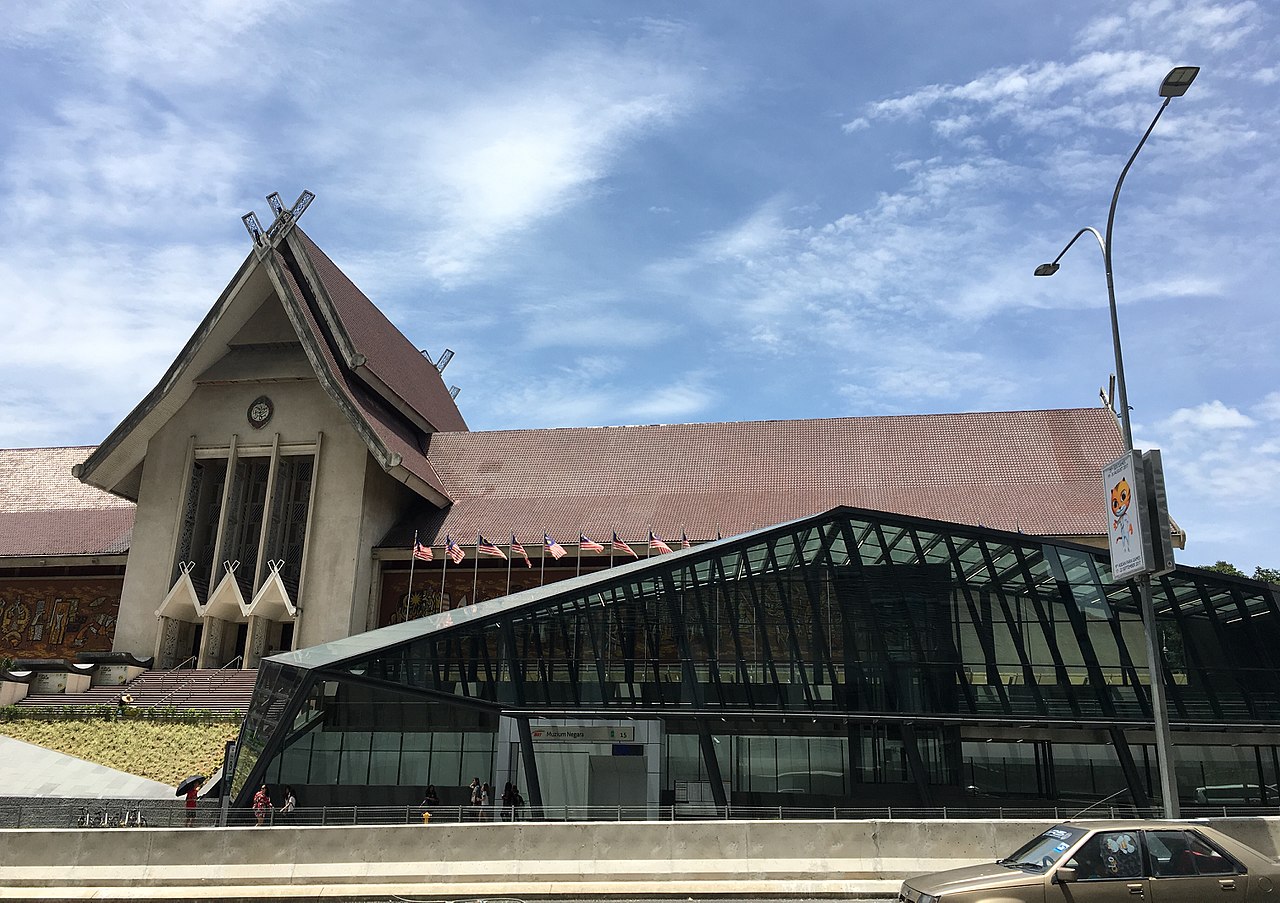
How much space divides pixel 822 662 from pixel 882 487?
18683 millimetres

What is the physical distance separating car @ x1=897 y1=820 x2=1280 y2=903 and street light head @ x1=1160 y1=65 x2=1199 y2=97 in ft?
34.4

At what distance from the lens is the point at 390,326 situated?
54.2 metres

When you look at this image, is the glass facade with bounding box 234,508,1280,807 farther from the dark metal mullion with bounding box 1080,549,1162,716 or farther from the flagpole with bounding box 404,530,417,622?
the flagpole with bounding box 404,530,417,622

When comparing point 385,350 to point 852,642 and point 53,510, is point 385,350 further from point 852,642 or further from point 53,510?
point 852,642

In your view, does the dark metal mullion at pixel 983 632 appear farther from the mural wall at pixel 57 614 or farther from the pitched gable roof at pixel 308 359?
the mural wall at pixel 57 614

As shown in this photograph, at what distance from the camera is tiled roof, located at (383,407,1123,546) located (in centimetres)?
4016

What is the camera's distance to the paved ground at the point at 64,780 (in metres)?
28.4

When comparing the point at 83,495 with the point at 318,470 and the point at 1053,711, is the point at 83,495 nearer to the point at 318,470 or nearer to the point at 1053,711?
the point at 318,470

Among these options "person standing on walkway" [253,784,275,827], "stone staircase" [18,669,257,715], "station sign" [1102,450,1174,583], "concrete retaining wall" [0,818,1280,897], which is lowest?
"concrete retaining wall" [0,818,1280,897]

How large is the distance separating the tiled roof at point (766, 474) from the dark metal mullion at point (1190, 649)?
11838 millimetres

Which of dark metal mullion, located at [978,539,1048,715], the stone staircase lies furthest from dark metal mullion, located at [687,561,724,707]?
the stone staircase

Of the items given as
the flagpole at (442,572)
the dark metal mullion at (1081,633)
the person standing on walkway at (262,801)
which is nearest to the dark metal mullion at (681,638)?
the dark metal mullion at (1081,633)

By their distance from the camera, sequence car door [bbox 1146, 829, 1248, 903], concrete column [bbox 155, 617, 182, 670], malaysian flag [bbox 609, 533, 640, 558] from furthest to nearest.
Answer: concrete column [bbox 155, 617, 182, 670] → malaysian flag [bbox 609, 533, 640, 558] → car door [bbox 1146, 829, 1248, 903]

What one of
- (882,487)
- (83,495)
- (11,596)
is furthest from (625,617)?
(83,495)
